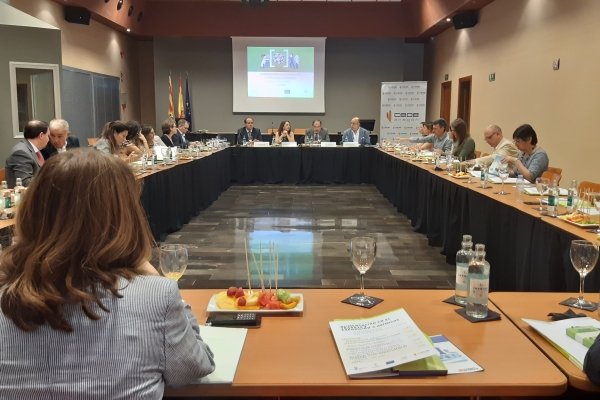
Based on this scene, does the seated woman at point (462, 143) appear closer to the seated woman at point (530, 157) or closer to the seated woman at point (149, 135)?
the seated woman at point (530, 157)

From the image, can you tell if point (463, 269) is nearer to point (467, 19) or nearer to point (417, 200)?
point (417, 200)

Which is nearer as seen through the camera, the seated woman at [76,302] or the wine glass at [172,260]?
the seated woman at [76,302]

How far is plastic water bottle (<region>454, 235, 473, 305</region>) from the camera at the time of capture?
5.49 ft

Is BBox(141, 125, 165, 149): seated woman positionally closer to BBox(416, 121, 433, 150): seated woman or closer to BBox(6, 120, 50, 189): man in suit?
BBox(6, 120, 50, 189): man in suit

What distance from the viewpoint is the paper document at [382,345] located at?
1252 mm

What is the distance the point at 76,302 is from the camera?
101cm

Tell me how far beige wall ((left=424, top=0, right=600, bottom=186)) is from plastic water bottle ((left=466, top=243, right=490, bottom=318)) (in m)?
5.21

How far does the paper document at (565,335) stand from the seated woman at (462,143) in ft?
17.2

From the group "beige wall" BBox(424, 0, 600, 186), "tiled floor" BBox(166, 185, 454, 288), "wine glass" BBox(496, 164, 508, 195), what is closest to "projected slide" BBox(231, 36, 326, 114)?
"beige wall" BBox(424, 0, 600, 186)

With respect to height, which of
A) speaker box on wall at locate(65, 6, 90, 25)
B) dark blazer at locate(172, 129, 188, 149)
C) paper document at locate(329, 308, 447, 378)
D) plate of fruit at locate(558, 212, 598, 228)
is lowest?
paper document at locate(329, 308, 447, 378)

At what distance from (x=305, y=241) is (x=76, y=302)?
181 inches

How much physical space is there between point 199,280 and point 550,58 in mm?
5505

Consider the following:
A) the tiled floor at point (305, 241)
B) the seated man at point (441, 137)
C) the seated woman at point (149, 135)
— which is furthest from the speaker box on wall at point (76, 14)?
the seated man at point (441, 137)

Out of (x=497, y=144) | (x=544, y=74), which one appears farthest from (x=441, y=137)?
(x=497, y=144)
